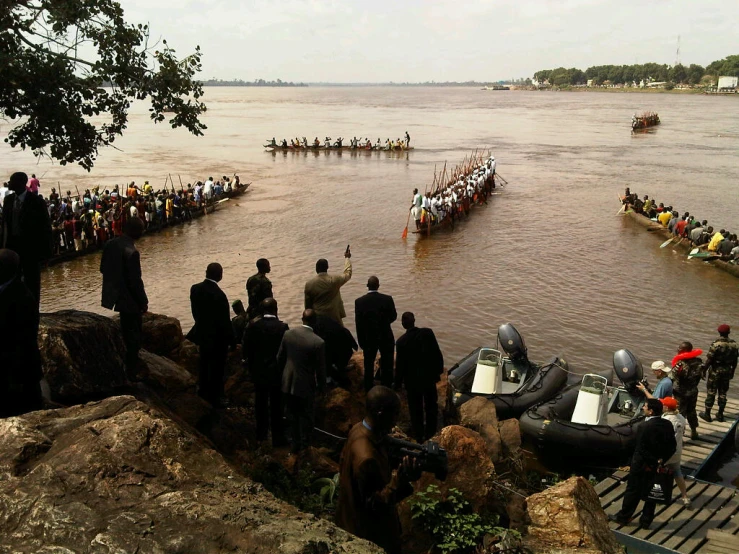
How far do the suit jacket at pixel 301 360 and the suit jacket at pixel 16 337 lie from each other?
7.68ft

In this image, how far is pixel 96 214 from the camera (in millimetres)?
21812

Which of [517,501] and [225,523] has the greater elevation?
[225,523]

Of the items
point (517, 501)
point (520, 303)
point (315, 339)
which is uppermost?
point (315, 339)

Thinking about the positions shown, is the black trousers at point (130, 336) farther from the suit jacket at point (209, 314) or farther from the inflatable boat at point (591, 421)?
the inflatable boat at point (591, 421)

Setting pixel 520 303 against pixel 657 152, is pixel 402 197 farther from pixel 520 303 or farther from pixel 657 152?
pixel 657 152

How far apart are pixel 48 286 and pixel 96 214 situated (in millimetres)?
4159

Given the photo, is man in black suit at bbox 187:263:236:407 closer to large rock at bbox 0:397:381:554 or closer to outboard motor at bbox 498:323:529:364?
large rock at bbox 0:397:381:554

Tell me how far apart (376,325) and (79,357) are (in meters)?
3.77

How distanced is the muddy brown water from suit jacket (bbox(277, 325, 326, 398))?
738 cm

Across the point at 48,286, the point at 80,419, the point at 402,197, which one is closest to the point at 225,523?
the point at 80,419

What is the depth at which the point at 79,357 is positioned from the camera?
19.7 feet

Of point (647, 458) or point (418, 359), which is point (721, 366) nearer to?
point (647, 458)

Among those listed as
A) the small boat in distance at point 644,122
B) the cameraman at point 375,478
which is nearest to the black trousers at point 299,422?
the cameraman at point 375,478

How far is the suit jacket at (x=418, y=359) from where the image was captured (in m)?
7.85
